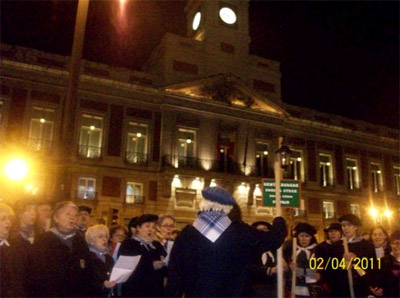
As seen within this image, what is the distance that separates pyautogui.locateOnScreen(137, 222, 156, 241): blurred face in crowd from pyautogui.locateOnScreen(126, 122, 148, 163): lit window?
59.8 feet

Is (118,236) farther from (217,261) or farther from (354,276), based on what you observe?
(354,276)

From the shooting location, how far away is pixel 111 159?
22.3m

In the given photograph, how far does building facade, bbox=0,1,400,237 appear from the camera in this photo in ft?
68.9

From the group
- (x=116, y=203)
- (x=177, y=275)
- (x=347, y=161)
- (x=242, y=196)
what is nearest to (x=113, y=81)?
(x=116, y=203)

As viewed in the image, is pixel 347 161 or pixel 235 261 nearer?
pixel 235 261

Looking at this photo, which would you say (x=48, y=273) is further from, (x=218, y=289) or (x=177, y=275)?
(x=218, y=289)

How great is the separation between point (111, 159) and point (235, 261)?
65.2 feet

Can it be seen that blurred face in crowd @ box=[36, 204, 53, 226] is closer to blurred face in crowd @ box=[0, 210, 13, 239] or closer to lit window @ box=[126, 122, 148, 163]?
blurred face in crowd @ box=[0, 210, 13, 239]

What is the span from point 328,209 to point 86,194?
17.4 m

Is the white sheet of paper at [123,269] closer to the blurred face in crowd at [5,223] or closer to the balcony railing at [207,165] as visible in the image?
the blurred face in crowd at [5,223]

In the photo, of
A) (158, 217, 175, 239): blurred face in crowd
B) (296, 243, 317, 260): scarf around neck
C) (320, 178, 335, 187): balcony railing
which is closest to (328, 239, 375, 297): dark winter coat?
(296, 243, 317, 260): scarf around neck

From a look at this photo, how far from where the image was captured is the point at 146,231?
488 centimetres

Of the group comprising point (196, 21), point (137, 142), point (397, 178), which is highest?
point (196, 21)
